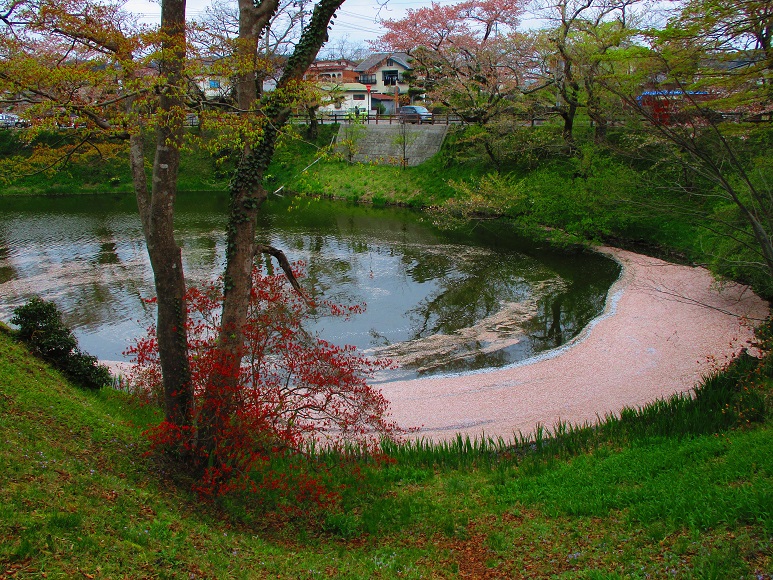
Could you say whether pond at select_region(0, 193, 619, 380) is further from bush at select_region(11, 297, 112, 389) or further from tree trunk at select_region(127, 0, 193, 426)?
bush at select_region(11, 297, 112, 389)

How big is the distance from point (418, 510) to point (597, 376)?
260 inches

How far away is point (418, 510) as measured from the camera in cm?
654

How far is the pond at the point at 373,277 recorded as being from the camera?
14367 mm

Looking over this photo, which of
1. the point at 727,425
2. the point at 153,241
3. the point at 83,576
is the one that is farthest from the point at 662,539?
the point at 153,241

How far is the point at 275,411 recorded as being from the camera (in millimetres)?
6871

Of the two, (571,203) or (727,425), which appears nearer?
(727,425)

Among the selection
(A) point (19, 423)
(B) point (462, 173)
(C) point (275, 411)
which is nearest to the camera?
(A) point (19, 423)

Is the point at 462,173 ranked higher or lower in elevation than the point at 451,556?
higher

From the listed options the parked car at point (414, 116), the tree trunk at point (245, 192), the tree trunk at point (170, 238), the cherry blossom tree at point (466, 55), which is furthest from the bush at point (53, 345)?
the parked car at point (414, 116)

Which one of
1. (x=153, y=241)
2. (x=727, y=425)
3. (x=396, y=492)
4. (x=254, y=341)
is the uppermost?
(x=153, y=241)

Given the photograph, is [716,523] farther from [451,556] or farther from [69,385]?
[69,385]

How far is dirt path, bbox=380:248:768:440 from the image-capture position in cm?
1022

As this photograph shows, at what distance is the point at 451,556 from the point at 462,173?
29026mm

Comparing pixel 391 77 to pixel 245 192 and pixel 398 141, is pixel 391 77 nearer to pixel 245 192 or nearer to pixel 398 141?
pixel 398 141
